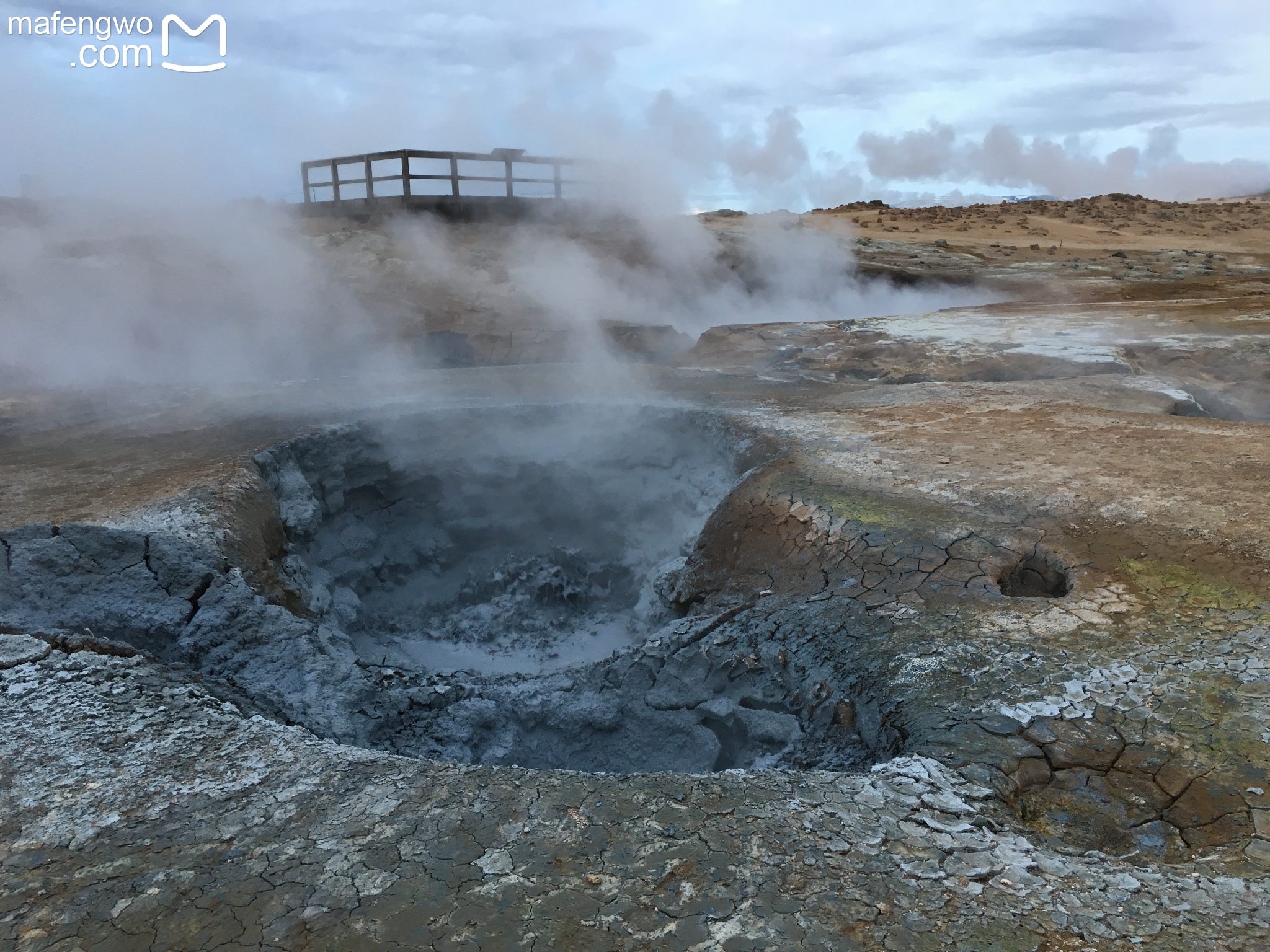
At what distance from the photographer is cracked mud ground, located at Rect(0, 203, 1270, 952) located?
→ 2189mm

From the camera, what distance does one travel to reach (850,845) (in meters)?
2.39

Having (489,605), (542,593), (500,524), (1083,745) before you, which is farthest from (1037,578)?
(500,524)

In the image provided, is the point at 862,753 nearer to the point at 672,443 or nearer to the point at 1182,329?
the point at 672,443

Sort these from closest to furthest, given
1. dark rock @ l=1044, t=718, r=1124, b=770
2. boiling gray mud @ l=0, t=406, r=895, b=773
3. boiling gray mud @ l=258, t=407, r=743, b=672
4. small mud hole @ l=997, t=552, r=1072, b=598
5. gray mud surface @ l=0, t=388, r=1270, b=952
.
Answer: gray mud surface @ l=0, t=388, r=1270, b=952 < dark rock @ l=1044, t=718, r=1124, b=770 < boiling gray mud @ l=0, t=406, r=895, b=773 < small mud hole @ l=997, t=552, r=1072, b=598 < boiling gray mud @ l=258, t=407, r=743, b=672

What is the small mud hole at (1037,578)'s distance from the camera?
13.3 ft

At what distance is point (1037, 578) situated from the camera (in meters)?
4.11

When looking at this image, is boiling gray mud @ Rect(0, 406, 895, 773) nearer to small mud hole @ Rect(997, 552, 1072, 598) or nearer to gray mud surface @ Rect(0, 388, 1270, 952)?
gray mud surface @ Rect(0, 388, 1270, 952)

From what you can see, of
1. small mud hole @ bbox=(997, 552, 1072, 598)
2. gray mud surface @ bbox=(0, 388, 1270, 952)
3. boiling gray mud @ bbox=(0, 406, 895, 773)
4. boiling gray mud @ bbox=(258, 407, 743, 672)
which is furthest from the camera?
boiling gray mud @ bbox=(258, 407, 743, 672)

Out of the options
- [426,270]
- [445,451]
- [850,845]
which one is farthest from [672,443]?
[426,270]

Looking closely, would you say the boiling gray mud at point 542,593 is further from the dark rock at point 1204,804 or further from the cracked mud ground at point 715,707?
the dark rock at point 1204,804

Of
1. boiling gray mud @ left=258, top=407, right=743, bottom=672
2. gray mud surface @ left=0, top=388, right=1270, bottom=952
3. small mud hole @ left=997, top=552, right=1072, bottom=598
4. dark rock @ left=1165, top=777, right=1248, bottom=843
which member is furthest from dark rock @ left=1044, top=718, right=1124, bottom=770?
boiling gray mud @ left=258, top=407, right=743, bottom=672

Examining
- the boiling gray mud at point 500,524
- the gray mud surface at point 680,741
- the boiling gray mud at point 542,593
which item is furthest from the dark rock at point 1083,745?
the boiling gray mud at point 500,524

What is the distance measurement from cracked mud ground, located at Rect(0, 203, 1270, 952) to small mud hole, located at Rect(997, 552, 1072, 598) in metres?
0.01

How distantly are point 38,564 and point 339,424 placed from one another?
275cm
